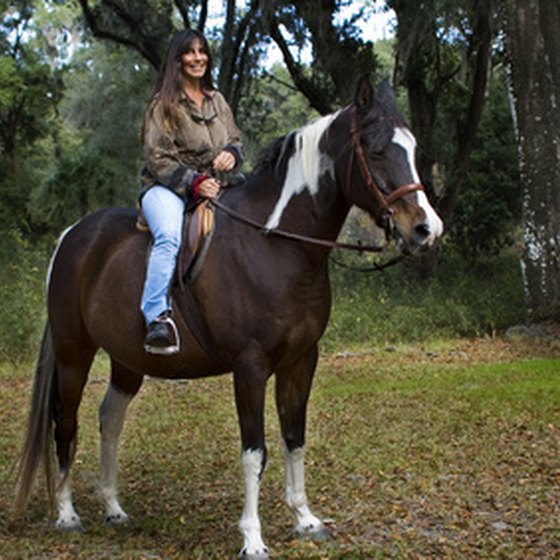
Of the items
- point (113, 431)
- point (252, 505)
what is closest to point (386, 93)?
point (252, 505)

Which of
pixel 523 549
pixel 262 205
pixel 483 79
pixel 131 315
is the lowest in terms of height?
pixel 523 549

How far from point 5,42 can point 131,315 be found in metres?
23.0

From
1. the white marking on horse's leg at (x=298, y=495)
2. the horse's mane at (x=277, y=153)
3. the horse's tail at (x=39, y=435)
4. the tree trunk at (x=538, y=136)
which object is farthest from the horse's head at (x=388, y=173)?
Result: the tree trunk at (x=538, y=136)

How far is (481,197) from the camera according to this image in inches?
743

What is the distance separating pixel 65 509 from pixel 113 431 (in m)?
0.53

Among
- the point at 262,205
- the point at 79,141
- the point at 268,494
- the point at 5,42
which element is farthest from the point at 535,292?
the point at 79,141

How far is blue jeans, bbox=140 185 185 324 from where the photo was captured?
14.7 feet

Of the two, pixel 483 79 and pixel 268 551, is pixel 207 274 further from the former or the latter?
pixel 483 79

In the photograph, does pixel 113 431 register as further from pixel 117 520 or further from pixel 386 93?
pixel 386 93

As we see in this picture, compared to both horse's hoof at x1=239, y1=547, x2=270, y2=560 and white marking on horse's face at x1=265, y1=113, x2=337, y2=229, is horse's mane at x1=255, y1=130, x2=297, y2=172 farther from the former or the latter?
horse's hoof at x1=239, y1=547, x2=270, y2=560

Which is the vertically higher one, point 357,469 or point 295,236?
point 295,236

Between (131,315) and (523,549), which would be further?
(131,315)

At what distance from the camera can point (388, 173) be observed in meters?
4.03

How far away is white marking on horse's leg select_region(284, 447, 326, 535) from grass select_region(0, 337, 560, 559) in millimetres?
127
